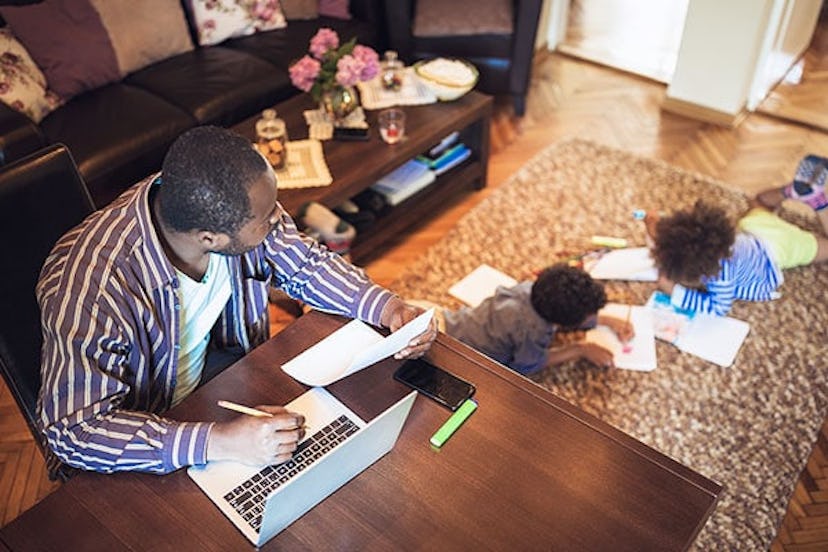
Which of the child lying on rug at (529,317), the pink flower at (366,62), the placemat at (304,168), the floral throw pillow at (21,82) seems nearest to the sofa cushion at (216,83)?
the floral throw pillow at (21,82)

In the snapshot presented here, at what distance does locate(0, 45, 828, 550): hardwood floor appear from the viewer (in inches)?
121

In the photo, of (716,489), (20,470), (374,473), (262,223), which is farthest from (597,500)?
(20,470)

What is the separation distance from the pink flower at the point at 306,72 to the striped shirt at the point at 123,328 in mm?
1154

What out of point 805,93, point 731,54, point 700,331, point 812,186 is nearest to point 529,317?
point 700,331

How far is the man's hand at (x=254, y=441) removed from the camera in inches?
47.6

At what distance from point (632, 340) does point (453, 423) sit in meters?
1.30

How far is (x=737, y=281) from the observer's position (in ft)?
8.08

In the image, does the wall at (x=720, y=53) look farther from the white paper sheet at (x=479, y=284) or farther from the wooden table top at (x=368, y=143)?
the white paper sheet at (x=479, y=284)

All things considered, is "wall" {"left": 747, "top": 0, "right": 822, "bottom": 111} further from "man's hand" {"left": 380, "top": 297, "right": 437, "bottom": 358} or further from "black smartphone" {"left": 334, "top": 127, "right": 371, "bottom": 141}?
"man's hand" {"left": 380, "top": 297, "right": 437, "bottom": 358}

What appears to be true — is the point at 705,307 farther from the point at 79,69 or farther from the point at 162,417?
the point at 79,69

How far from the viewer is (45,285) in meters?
1.27

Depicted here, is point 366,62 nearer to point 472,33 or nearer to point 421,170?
point 421,170

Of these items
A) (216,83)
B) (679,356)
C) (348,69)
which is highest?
(348,69)

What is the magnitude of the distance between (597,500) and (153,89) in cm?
240
